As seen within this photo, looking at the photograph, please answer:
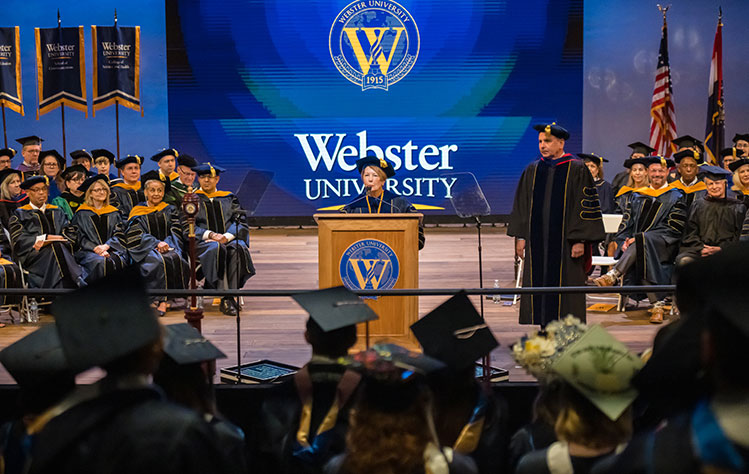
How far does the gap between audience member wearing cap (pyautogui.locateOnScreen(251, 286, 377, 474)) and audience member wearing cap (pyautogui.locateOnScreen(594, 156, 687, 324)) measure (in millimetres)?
5426

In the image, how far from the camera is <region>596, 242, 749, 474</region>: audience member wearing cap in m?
1.40

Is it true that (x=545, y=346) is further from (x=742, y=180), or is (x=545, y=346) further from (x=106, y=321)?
(x=742, y=180)

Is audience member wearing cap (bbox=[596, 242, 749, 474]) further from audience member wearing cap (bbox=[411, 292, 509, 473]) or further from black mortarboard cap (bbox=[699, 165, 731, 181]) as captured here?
black mortarboard cap (bbox=[699, 165, 731, 181])

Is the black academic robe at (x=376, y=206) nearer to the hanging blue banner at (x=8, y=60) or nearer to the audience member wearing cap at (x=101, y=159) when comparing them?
the audience member wearing cap at (x=101, y=159)

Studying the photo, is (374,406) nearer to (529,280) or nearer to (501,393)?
(501,393)

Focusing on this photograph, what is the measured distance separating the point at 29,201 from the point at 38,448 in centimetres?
683

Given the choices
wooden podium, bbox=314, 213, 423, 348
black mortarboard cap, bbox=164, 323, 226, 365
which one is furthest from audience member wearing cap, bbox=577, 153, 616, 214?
black mortarboard cap, bbox=164, 323, 226, 365

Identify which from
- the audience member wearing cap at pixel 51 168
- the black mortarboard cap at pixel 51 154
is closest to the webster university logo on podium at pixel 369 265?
the audience member wearing cap at pixel 51 168

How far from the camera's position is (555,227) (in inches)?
226

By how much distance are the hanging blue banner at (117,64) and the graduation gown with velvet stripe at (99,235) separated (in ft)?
14.2

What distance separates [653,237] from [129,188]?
581 cm

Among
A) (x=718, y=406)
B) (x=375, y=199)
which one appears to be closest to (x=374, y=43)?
(x=375, y=199)

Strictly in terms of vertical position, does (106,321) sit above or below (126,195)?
below

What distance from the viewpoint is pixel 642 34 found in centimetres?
1473
